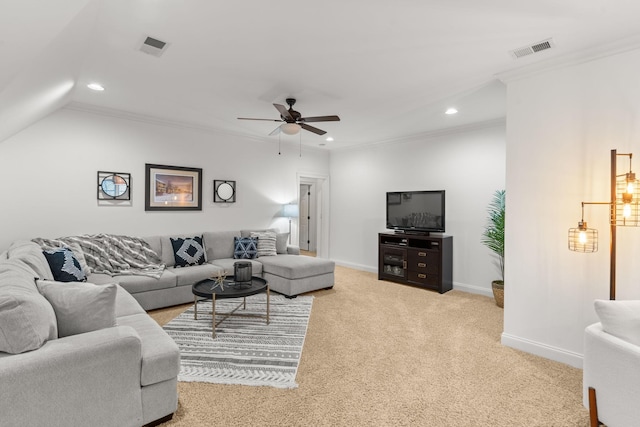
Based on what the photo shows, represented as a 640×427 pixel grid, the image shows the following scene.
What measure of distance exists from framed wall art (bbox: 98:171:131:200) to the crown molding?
4.79 meters

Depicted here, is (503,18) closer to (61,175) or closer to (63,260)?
(63,260)

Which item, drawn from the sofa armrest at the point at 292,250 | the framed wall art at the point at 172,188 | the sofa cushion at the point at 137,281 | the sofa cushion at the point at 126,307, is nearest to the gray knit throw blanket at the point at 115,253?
the sofa cushion at the point at 137,281

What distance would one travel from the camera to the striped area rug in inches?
98.5

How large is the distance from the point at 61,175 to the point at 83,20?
9.39 feet

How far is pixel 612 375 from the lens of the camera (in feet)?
5.64

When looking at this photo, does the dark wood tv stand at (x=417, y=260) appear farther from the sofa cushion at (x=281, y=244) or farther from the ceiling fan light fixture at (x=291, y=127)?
the ceiling fan light fixture at (x=291, y=127)

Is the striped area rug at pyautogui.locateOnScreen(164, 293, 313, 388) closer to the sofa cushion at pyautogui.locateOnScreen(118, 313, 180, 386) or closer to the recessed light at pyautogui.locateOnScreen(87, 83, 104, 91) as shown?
the sofa cushion at pyautogui.locateOnScreen(118, 313, 180, 386)

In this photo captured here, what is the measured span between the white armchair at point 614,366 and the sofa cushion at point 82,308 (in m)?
2.77

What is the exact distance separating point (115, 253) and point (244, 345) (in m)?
2.32

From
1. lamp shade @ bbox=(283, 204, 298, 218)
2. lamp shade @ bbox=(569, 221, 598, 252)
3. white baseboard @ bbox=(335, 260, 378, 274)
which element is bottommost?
white baseboard @ bbox=(335, 260, 378, 274)

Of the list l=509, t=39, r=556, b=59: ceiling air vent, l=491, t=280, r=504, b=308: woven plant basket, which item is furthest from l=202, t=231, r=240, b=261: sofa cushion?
l=509, t=39, r=556, b=59: ceiling air vent

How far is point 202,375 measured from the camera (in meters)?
2.50

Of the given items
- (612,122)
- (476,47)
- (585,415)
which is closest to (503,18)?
(476,47)

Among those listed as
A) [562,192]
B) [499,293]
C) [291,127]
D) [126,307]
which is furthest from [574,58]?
[126,307]
